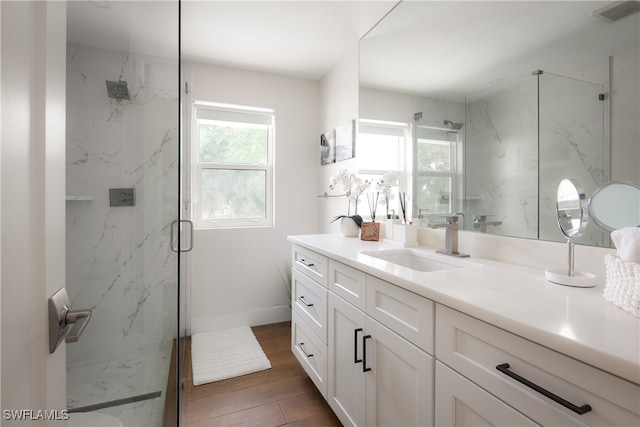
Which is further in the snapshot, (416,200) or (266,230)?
(266,230)

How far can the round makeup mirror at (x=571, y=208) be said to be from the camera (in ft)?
3.07

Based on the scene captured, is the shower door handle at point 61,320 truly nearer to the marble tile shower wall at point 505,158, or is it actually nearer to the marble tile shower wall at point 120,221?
the marble tile shower wall at point 120,221

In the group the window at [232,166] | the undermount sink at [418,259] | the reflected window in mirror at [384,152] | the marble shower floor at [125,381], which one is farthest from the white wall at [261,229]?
the undermount sink at [418,259]

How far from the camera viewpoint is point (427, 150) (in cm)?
176

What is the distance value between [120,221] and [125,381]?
513 mm

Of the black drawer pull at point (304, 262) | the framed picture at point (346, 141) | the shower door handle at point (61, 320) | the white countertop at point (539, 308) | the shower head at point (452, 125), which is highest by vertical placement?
the framed picture at point (346, 141)

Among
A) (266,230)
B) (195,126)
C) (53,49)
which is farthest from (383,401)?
(195,126)

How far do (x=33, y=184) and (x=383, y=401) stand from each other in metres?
1.24

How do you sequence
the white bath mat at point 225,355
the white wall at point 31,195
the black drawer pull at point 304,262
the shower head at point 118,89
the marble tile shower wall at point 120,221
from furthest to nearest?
the white bath mat at point 225,355 → the black drawer pull at point 304,262 → the shower head at point 118,89 → the marble tile shower wall at point 120,221 → the white wall at point 31,195

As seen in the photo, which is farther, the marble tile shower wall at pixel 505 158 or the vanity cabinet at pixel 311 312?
the vanity cabinet at pixel 311 312

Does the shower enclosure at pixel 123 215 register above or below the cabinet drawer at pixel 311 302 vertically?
above

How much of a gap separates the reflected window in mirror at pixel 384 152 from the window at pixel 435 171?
0.32 feet

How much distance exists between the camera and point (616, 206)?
95 centimetres

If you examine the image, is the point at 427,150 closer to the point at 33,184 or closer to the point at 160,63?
the point at 160,63
